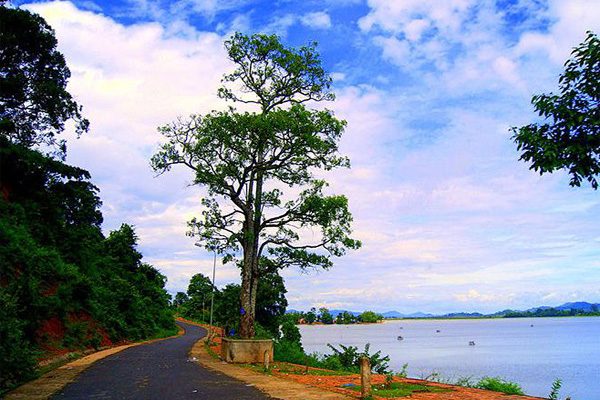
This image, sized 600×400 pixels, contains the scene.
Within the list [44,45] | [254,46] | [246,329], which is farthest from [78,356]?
[44,45]

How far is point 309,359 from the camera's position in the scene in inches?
971

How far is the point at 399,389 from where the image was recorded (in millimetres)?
14430

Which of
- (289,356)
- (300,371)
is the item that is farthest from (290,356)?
(300,371)

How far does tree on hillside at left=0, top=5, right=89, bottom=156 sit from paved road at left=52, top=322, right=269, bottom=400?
19251mm

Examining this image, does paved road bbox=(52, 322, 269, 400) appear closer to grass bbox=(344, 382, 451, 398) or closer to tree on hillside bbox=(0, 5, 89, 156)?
grass bbox=(344, 382, 451, 398)

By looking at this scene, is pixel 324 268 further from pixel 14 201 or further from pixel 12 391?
pixel 14 201

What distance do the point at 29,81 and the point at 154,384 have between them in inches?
1016

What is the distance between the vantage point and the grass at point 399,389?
43.7 ft

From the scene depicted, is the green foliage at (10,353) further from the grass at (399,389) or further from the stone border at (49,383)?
the grass at (399,389)

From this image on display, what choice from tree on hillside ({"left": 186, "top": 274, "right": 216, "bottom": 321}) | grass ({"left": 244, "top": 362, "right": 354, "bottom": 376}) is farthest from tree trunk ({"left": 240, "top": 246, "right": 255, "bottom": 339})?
tree on hillside ({"left": 186, "top": 274, "right": 216, "bottom": 321})

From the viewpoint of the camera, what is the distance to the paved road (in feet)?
42.2

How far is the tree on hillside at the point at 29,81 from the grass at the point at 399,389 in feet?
90.1

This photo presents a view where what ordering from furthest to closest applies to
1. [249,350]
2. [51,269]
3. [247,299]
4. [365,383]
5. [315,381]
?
[51,269] < [247,299] < [249,350] < [315,381] < [365,383]

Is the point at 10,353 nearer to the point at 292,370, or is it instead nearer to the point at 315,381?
the point at 315,381
